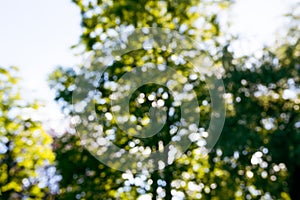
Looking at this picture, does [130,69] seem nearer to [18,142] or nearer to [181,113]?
[181,113]

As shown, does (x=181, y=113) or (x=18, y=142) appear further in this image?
(x=181, y=113)

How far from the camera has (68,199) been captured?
686 inches

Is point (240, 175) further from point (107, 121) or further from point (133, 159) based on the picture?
point (107, 121)

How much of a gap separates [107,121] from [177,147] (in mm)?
3637

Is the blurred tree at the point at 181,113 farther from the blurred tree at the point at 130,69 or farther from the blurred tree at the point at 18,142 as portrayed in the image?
the blurred tree at the point at 18,142

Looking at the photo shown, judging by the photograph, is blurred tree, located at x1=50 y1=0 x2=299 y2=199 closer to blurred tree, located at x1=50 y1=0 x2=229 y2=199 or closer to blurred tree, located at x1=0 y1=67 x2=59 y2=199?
blurred tree, located at x1=50 y1=0 x2=229 y2=199

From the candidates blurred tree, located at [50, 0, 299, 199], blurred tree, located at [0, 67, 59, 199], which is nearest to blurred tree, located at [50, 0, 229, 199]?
blurred tree, located at [50, 0, 299, 199]

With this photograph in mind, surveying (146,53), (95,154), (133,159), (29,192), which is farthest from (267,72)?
(29,192)

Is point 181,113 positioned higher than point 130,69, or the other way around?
point 130,69

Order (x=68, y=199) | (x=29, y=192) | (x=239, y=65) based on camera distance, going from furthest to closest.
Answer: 1. (x=68, y=199)
2. (x=239, y=65)
3. (x=29, y=192)

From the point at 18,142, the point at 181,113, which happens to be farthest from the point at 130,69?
the point at 18,142

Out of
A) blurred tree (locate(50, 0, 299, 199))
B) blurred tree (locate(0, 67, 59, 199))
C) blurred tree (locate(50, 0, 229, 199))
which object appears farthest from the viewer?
blurred tree (locate(50, 0, 229, 199))

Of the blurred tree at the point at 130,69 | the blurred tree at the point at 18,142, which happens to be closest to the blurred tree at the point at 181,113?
the blurred tree at the point at 130,69

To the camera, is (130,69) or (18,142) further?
(130,69)
